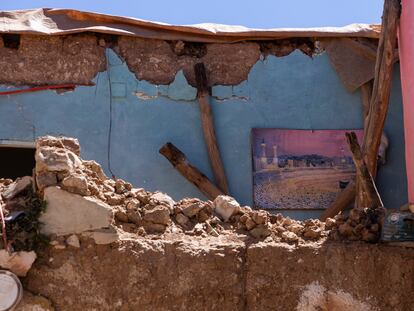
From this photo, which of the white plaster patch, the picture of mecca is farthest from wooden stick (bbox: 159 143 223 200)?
the white plaster patch

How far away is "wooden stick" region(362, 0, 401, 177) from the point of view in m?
Answer: 4.88

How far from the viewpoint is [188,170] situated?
7262 mm

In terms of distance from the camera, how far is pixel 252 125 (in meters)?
7.53

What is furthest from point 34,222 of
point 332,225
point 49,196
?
point 332,225

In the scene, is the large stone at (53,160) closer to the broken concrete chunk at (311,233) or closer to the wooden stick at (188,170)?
the broken concrete chunk at (311,233)

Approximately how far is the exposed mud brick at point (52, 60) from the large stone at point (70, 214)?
4.33 metres

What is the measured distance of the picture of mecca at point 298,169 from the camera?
24.1 ft

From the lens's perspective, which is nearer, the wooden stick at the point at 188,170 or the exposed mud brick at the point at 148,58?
the wooden stick at the point at 188,170

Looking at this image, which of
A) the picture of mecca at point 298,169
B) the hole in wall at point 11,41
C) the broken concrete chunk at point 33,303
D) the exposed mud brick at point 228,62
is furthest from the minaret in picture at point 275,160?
the broken concrete chunk at point 33,303

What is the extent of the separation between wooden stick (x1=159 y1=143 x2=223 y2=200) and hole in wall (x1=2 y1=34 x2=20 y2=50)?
1785 millimetres

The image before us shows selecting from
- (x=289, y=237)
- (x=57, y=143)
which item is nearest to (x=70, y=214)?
(x=57, y=143)

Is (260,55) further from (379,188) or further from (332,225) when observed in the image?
(332,225)

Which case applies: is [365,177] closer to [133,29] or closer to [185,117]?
[185,117]

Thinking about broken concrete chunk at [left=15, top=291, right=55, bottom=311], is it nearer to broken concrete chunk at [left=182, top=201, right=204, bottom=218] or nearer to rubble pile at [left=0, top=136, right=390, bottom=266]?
rubble pile at [left=0, top=136, right=390, bottom=266]
